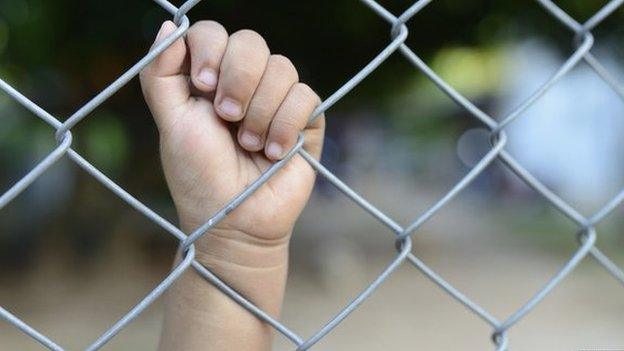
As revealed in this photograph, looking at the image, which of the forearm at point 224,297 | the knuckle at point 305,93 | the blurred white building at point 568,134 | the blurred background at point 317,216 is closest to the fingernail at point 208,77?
the knuckle at point 305,93

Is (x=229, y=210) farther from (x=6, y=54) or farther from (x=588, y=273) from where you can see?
(x=588, y=273)

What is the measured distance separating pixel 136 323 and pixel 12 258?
2452mm

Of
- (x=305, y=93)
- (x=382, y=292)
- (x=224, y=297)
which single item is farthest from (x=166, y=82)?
(x=382, y=292)

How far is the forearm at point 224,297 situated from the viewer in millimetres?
1041

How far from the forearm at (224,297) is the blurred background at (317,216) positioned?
10.9ft

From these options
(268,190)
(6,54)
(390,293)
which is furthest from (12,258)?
(268,190)

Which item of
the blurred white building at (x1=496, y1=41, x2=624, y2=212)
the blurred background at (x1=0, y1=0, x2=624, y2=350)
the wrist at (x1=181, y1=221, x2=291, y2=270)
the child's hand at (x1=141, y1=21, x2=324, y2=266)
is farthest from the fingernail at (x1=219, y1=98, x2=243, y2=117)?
the blurred white building at (x1=496, y1=41, x2=624, y2=212)

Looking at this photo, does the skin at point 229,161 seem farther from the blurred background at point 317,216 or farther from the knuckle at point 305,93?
the blurred background at point 317,216

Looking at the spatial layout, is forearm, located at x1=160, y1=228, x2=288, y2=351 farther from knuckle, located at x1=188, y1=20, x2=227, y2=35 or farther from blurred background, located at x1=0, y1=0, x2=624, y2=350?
blurred background, located at x1=0, y1=0, x2=624, y2=350

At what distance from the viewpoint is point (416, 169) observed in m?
14.5

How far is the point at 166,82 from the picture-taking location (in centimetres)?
95

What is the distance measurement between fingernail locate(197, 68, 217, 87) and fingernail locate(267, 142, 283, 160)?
4.2 inches

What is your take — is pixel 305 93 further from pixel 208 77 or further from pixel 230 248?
pixel 230 248

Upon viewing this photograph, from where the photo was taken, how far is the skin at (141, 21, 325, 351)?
0.93m
